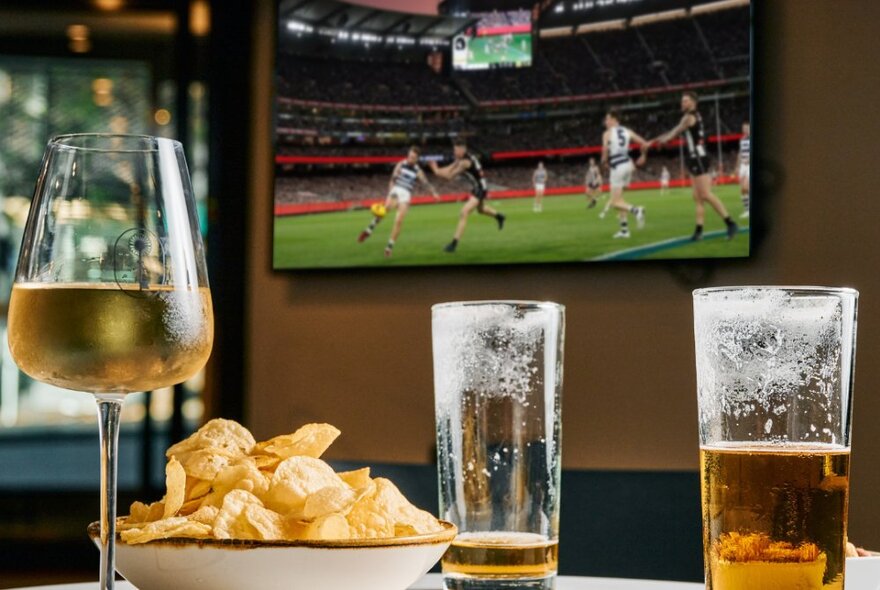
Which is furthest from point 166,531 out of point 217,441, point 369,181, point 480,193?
point 369,181

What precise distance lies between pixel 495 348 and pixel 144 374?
26 cm

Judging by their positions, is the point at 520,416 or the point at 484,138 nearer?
the point at 520,416

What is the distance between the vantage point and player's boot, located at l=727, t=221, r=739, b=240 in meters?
2.96

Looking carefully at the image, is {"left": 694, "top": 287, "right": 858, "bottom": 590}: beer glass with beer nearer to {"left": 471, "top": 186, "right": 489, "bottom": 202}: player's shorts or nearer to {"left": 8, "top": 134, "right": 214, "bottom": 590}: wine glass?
{"left": 8, "top": 134, "right": 214, "bottom": 590}: wine glass

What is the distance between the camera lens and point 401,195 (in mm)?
3314

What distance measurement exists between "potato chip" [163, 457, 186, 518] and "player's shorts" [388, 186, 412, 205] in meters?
2.50

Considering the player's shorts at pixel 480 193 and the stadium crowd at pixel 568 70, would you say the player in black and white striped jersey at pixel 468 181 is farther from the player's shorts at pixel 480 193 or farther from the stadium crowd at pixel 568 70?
the stadium crowd at pixel 568 70

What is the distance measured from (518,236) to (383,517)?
2373 mm

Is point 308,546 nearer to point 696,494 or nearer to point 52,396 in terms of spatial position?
point 696,494

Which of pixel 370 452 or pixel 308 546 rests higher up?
pixel 308 546

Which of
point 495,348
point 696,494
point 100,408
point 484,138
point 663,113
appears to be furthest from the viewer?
point 484,138

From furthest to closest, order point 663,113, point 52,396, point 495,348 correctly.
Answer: point 52,396, point 663,113, point 495,348

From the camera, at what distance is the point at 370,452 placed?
11.0ft

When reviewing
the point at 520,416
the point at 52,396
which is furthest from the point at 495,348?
the point at 52,396
